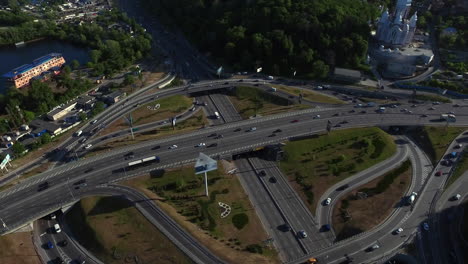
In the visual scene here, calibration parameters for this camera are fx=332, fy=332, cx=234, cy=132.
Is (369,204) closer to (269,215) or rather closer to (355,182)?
(355,182)

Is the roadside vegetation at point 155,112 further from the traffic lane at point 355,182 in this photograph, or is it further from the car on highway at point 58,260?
the traffic lane at point 355,182

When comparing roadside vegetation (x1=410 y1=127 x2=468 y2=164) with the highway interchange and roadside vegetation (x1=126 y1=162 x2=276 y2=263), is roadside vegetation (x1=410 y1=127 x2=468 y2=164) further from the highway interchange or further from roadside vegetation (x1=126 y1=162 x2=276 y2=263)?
roadside vegetation (x1=126 y1=162 x2=276 y2=263)

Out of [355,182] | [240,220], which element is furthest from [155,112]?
[355,182]

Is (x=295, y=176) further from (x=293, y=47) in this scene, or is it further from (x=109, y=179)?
(x=293, y=47)

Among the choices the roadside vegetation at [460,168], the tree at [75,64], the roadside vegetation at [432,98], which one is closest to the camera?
the roadside vegetation at [460,168]

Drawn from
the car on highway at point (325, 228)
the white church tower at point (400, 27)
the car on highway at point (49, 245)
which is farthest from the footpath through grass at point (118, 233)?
the white church tower at point (400, 27)

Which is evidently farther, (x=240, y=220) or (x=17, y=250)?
(x=240, y=220)

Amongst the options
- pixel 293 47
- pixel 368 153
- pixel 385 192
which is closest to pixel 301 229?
pixel 385 192
